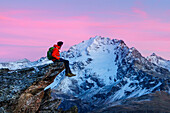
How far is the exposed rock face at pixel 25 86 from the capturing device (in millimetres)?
23031

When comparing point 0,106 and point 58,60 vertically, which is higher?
point 58,60

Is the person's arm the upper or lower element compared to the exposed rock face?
upper

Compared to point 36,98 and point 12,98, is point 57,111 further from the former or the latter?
point 12,98

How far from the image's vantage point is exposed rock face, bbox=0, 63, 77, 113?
23.0 metres

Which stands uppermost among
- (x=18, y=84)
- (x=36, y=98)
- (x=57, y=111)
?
(x=18, y=84)

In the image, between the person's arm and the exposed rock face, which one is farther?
Result: the person's arm

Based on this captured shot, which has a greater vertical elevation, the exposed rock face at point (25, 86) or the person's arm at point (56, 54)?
the person's arm at point (56, 54)

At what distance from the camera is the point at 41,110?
2912 centimetres

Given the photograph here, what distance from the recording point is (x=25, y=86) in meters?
24.0

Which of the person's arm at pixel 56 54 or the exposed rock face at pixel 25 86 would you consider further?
the person's arm at pixel 56 54

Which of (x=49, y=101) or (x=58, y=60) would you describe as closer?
(x=58, y=60)

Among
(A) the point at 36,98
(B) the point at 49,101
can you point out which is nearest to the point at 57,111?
(B) the point at 49,101

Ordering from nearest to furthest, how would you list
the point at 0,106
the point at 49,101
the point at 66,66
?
the point at 0,106 → the point at 66,66 → the point at 49,101

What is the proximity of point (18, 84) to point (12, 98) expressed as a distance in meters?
1.48
